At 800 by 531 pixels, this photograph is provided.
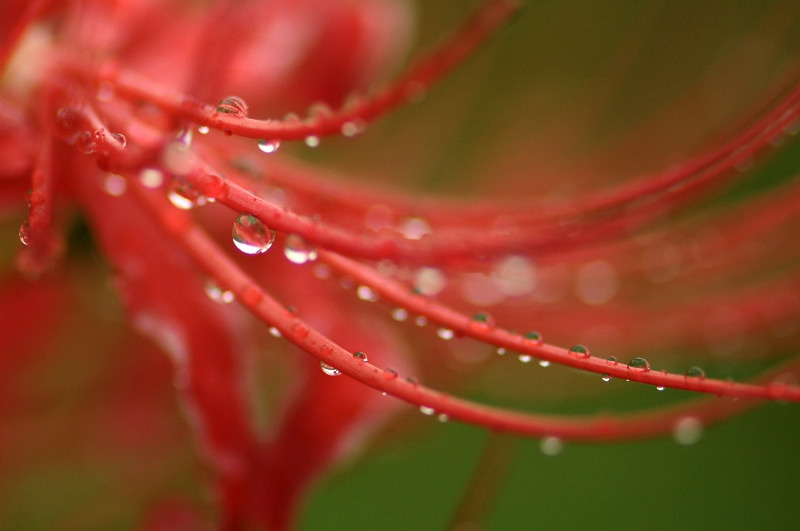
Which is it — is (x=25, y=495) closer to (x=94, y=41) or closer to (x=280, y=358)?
(x=280, y=358)

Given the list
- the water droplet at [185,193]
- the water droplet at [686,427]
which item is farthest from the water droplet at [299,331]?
the water droplet at [686,427]

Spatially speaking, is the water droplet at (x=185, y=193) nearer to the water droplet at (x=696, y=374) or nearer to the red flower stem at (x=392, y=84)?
the red flower stem at (x=392, y=84)

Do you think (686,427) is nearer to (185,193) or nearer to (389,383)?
(389,383)

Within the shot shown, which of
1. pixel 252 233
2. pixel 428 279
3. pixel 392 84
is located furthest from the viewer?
pixel 428 279

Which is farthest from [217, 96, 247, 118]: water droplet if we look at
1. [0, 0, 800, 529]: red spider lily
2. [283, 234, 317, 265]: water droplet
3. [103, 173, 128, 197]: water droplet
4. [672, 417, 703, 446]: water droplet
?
[672, 417, 703, 446]: water droplet

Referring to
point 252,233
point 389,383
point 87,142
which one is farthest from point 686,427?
point 87,142

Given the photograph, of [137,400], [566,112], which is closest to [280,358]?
[137,400]

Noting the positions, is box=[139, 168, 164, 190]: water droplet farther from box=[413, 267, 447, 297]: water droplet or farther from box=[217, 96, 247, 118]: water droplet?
box=[413, 267, 447, 297]: water droplet
